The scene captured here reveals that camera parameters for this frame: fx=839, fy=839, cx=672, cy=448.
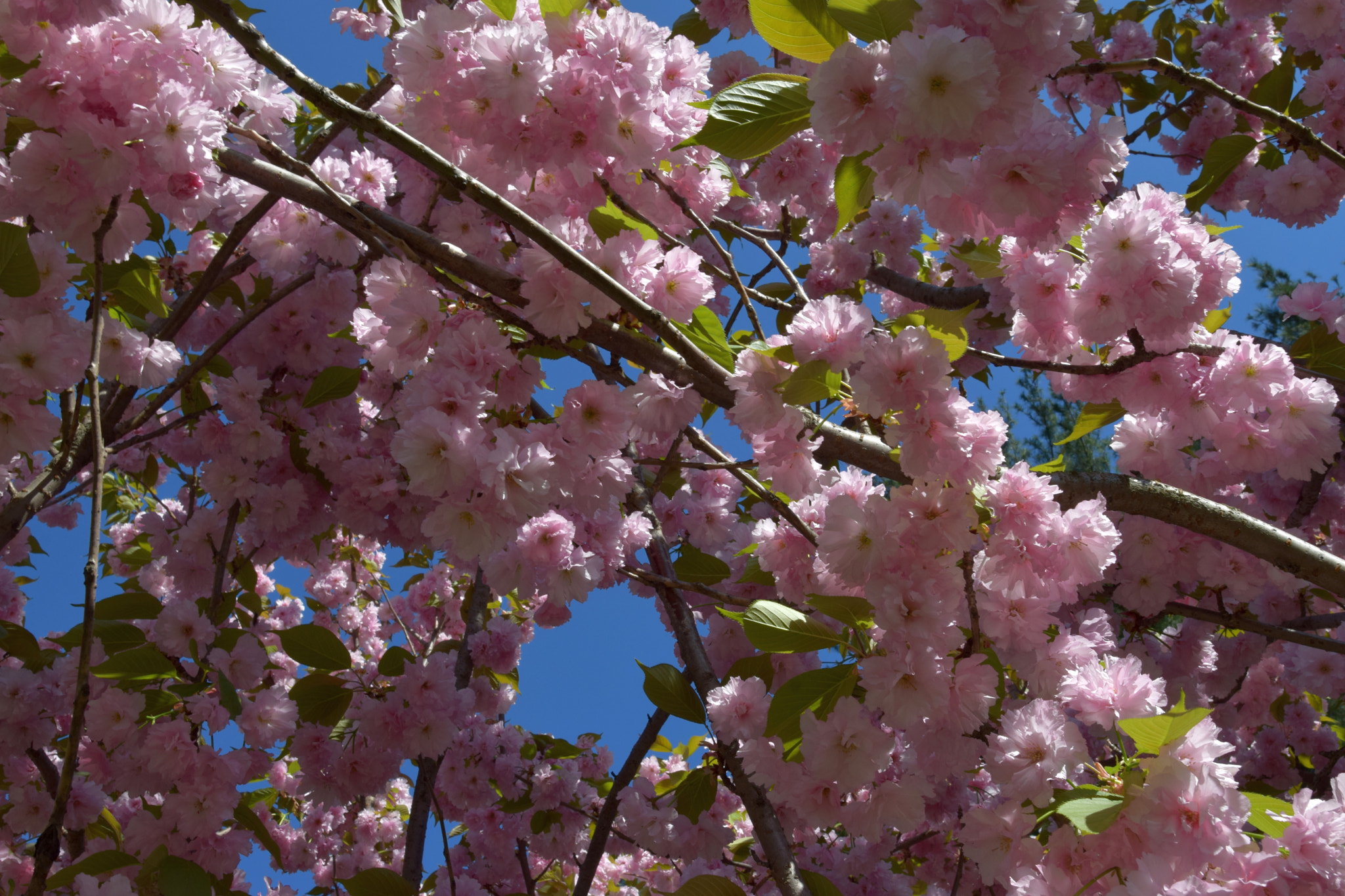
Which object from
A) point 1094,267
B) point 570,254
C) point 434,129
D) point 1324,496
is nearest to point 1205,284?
point 1094,267

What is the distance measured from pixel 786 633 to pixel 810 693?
117mm

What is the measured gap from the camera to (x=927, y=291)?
150 inches

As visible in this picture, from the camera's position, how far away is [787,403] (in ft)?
4.61

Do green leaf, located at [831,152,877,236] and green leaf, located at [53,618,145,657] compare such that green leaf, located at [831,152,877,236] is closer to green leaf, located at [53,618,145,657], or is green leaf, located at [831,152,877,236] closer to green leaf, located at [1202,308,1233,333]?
green leaf, located at [1202,308,1233,333]

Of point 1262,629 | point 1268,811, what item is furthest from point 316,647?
point 1262,629

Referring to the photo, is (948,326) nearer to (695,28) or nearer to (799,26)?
(799,26)

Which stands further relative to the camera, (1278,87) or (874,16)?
(1278,87)

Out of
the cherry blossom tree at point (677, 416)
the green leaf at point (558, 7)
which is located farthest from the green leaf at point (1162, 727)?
the green leaf at point (558, 7)

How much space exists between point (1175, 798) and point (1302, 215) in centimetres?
397

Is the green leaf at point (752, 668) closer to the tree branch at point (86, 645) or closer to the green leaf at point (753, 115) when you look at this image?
the green leaf at point (753, 115)

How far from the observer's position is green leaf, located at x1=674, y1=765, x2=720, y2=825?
2.10 m

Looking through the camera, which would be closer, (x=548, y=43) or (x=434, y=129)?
(x=548, y=43)

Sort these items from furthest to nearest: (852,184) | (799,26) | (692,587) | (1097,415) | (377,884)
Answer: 1. (377,884)
2. (1097,415)
3. (692,587)
4. (852,184)
5. (799,26)

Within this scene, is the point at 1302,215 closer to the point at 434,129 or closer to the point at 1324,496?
the point at 1324,496
